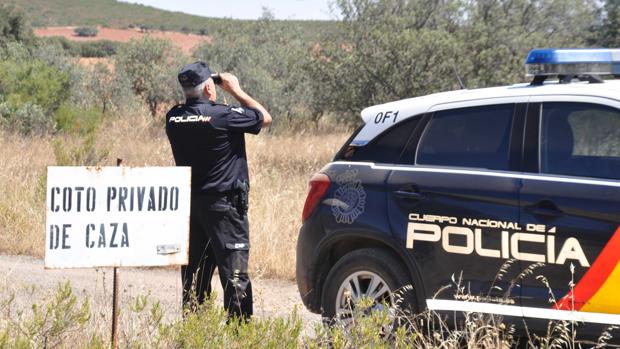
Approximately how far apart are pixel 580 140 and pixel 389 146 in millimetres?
1218

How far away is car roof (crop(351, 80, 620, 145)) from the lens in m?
5.71

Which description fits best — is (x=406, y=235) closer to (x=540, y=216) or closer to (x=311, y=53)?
(x=540, y=216)

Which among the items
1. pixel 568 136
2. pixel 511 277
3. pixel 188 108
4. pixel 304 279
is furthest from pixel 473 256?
pixel 188 108

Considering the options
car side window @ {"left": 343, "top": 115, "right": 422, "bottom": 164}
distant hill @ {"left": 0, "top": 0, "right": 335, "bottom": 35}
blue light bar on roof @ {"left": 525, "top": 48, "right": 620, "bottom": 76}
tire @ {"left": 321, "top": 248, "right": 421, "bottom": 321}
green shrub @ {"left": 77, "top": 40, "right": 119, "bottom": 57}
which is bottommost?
green shrub @ {"left": 77, "top": 40, "right": 119, "bottom": 57}

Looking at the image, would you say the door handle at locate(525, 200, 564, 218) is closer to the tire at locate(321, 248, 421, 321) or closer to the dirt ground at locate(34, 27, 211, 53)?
the tire at locate(321, 248, 421, 321)

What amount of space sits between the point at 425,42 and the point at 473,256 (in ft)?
41.4

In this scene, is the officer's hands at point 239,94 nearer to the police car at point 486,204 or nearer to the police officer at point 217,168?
the police officer at point 217,168

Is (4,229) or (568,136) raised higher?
(568,136)

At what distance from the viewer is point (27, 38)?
36.3m

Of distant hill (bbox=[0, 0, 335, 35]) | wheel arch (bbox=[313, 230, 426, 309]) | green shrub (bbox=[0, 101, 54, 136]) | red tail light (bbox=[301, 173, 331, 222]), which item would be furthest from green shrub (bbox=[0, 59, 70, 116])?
distant hill (bbox=[0, 0, 335, 35])

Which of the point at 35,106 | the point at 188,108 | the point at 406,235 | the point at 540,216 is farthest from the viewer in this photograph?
the point at 35,106

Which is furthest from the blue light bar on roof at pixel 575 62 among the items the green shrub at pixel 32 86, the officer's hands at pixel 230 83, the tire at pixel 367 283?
the green shrub at pixel 32 86

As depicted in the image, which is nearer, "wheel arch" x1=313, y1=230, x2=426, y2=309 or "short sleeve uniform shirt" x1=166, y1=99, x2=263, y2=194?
"wheel arch" x1=313, y1=230, x2=426, y2=309

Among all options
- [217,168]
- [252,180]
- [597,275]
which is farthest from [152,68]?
[597,275]
